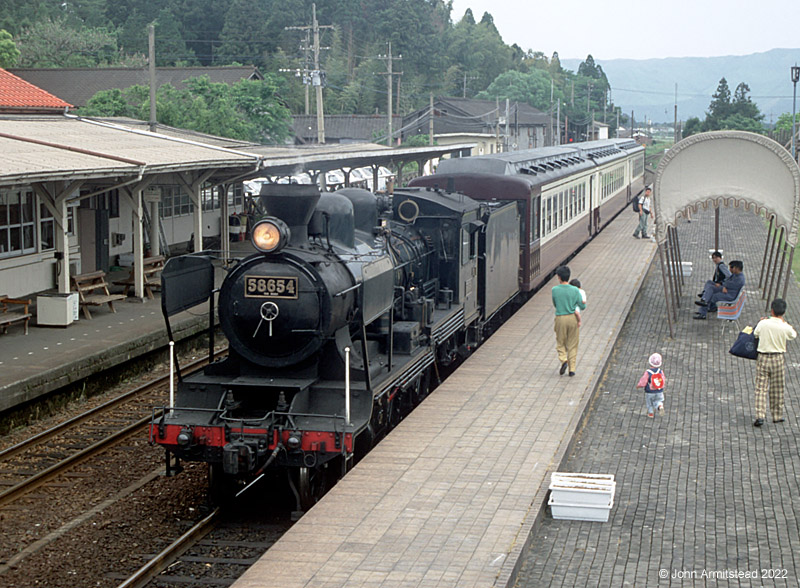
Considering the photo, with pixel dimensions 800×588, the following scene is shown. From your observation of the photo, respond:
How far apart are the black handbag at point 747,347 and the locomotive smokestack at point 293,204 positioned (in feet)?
17.4

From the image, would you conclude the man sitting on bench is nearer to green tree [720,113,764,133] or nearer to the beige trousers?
the beige trousers

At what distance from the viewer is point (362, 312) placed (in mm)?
8922

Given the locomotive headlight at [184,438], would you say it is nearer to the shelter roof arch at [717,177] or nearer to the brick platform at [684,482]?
the brick platform at [684,482]

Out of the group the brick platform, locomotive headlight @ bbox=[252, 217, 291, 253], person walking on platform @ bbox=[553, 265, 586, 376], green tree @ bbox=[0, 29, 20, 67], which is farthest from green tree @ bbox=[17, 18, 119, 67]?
locomotive headlight @ bbox=[252, 217, 291, 253]

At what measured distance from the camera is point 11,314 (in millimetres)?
15141

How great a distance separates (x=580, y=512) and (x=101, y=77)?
157 ft

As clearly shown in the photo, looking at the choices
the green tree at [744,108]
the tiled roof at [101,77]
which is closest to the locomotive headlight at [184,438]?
the tiled roof at [101,77]

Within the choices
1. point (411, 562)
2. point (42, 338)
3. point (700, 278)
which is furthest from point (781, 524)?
point (700, 278)

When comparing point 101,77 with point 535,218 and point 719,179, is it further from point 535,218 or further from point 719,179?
point 719,179

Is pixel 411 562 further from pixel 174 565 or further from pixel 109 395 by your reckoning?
pixel 109 395

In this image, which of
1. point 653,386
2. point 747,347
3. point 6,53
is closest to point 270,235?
point 653,386

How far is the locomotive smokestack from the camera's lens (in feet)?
28.8

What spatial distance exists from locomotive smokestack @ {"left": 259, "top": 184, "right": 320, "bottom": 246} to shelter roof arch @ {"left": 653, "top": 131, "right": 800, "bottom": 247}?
8.98 m

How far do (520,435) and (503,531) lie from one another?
8.56 ft
